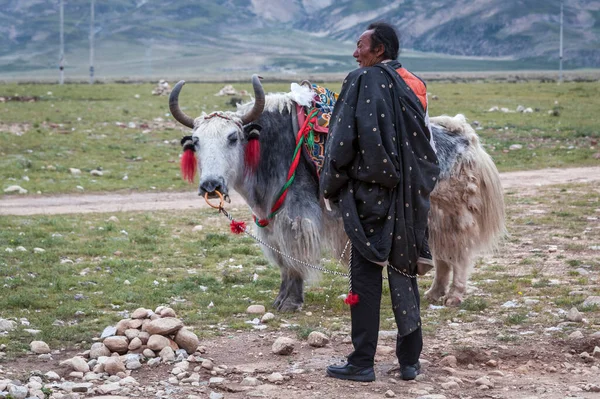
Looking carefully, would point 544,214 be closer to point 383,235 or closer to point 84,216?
point 84,216

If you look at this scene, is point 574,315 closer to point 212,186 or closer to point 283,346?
point 283,346

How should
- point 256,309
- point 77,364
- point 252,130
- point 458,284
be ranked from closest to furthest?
point 77,364, point 252,130, point 256,309, point 458,284

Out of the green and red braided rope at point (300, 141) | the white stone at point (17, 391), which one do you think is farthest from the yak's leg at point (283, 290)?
the white stone at point (17, 391)

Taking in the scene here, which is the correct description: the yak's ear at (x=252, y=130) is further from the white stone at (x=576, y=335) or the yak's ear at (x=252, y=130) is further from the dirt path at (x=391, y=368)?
the white stone at (x=576, y=335)

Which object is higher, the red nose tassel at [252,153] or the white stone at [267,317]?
the red nose tassel at [252,153]

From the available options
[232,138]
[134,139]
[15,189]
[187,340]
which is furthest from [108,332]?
[134,139]

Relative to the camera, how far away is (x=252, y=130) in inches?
259

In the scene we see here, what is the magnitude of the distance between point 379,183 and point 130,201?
28.4 feet

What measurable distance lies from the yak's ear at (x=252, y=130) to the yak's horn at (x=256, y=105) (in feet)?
0.32

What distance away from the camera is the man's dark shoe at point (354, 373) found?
4930 millimetres

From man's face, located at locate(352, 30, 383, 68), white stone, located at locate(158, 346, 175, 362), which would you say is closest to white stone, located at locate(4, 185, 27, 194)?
white stone, located at locate(158, 346, 175, 362)

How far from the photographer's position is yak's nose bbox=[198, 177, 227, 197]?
20.4 feet

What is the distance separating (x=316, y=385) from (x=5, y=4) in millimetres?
192286

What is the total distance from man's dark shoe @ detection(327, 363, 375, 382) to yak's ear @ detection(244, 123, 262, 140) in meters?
2.18
